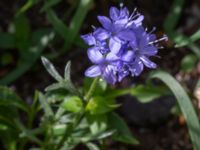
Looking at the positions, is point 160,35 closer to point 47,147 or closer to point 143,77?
point 143,77

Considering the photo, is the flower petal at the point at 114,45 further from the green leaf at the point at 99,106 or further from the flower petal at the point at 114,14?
the green leaf at the point at 99,106

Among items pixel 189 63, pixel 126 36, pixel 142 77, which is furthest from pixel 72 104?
pixel 189 63

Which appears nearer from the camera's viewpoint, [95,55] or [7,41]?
[95,55]

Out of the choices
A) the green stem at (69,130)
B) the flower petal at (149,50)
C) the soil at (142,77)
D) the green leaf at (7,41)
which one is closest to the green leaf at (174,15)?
the soil at (142,77)

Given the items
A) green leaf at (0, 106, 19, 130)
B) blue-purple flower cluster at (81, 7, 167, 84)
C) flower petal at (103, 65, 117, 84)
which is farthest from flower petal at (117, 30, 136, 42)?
green leaf at (0, 106, 19, 130)

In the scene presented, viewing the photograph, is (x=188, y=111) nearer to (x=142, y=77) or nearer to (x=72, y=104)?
(x=72, y=104)

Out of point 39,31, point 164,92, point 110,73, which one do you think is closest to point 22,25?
point 39,31

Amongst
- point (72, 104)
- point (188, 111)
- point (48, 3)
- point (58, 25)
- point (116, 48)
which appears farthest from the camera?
point (58, 25)
